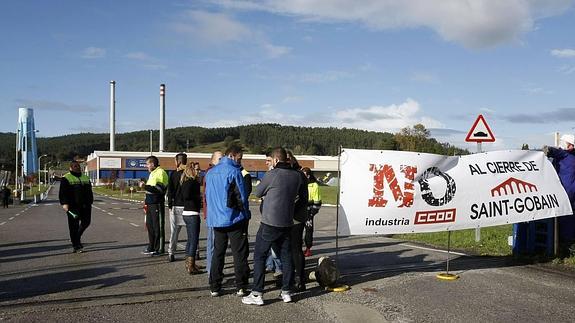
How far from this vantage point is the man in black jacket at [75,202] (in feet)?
35.4

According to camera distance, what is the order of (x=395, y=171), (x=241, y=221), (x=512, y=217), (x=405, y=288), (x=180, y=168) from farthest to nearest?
(x=180, y=168) → (x=512, y=217) → (x=395, y=171) → (x=405, y=288) → (x=241, y=221)

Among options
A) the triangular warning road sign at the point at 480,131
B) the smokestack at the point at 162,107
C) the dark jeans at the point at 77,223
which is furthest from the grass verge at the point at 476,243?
the smokestack at the point at 162,107

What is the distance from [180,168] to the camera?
31.2 ft

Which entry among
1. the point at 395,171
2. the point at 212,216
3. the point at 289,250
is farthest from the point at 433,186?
the point at 212,216

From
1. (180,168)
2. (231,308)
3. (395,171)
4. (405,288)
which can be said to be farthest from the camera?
(180,168)

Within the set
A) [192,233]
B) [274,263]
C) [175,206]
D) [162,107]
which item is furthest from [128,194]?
[274,263]

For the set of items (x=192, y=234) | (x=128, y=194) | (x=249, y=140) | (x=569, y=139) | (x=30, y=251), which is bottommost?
(x=128, y=194)

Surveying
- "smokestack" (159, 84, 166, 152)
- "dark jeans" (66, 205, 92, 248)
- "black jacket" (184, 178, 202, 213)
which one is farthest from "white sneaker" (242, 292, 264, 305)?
"smokestack" (159, 84, 166, 152)

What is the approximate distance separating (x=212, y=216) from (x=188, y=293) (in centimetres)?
111

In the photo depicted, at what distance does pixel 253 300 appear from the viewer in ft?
21.2

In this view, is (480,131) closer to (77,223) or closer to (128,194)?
(77,223)

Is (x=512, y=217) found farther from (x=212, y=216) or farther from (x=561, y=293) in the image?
(x=212, y=216)

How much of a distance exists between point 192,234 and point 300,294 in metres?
2.35

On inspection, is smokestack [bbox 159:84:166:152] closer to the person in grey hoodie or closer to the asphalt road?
the asphalt road
